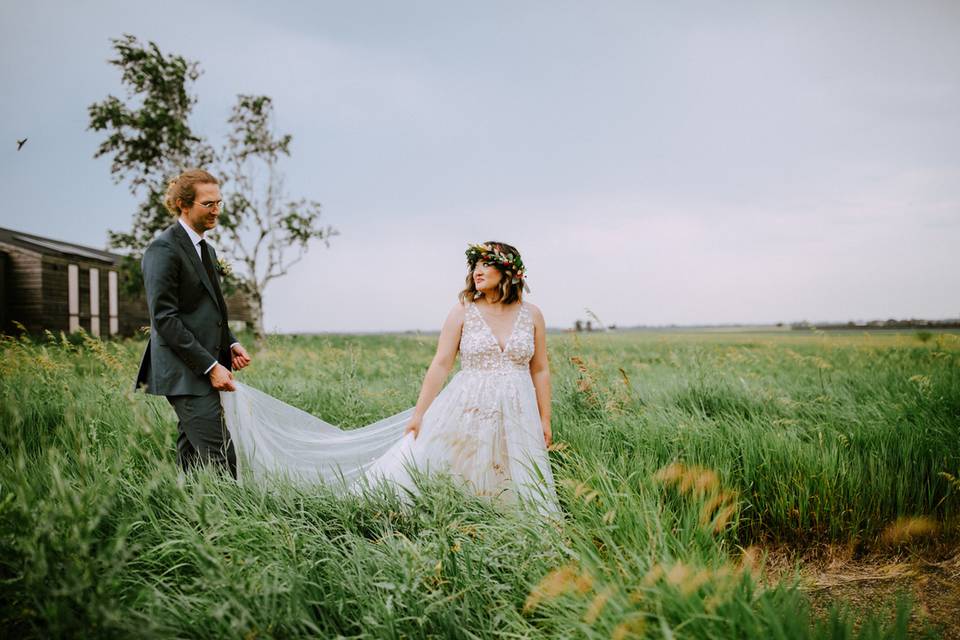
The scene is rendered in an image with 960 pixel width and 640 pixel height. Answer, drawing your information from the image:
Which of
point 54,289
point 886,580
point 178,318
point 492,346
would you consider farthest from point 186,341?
point 54,289

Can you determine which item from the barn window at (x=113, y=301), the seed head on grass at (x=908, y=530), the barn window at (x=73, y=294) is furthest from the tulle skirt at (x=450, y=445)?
the barn window at (x=113, y=301)

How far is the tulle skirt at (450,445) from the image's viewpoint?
385 centimetres

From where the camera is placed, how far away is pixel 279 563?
2523mm

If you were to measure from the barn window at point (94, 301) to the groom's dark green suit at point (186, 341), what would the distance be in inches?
1315

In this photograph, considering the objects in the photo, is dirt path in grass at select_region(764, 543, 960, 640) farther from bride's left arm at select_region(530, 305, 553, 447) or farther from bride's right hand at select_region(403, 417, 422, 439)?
bride's right hand at select_region(403, 417, 422, 439)

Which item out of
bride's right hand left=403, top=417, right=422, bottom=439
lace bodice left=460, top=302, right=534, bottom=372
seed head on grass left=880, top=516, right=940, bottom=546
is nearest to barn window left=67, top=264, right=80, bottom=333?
bride's right hand left=403, top=417, right=422, bottom=439

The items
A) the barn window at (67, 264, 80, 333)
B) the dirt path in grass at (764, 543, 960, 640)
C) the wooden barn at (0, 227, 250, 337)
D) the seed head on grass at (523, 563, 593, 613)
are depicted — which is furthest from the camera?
the barn window at (67, 264, 80, 333)

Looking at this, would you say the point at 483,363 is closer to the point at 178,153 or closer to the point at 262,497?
the point at 262,497

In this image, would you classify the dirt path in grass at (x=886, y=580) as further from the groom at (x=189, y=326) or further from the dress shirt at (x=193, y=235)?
the dress shirt at (x=193, y=235)

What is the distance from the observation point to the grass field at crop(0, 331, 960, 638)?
6.95ft

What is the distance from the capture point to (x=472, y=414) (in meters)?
4.08

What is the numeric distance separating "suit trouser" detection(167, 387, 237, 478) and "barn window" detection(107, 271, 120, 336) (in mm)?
35333

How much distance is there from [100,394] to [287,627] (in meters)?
4.92

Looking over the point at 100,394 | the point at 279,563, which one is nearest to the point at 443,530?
the point at 279,563
